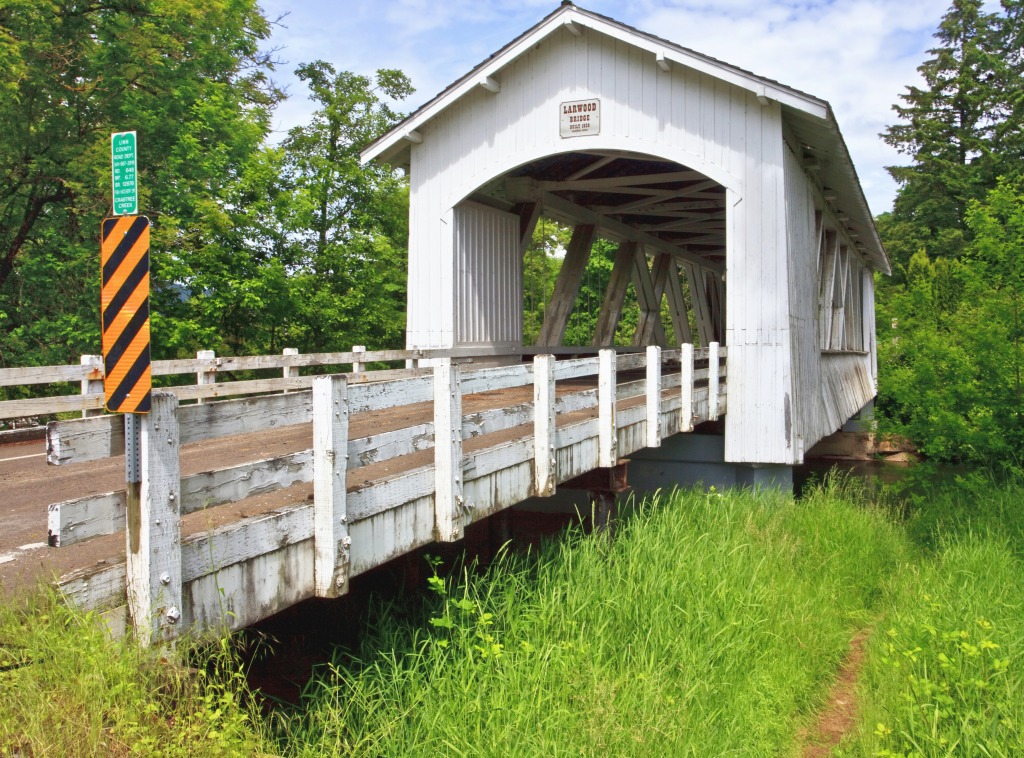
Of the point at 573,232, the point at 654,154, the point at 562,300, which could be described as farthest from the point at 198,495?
the point at 573,232

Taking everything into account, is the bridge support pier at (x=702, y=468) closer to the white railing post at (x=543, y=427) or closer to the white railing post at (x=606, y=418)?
the white railing post at (x=606, y=418)

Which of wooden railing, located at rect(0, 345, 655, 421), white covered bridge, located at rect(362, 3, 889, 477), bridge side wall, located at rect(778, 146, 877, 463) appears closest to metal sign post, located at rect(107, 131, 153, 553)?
wooden railing, located at rect(0, 345, 655, 421)

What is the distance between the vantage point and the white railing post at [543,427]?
6.13 m

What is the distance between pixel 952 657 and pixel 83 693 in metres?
5.71

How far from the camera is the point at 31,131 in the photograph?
17.9 metres

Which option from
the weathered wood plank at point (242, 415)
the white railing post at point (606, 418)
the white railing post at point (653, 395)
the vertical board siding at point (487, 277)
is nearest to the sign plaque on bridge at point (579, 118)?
the vertical board siding at point (487, 277)

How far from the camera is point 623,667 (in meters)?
5.31

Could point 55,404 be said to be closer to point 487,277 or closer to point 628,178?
point 487,277

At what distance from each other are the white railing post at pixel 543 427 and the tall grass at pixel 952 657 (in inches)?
101

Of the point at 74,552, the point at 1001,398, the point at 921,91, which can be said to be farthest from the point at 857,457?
the point at 921,91

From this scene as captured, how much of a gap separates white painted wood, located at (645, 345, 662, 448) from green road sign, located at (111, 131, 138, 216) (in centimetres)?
578

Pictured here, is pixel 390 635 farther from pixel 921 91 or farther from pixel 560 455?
pixel 921 91

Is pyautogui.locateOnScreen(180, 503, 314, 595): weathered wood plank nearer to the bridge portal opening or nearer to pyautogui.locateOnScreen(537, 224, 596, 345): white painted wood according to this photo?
the bridge portal opening

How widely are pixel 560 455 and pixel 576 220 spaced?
9449 mm
